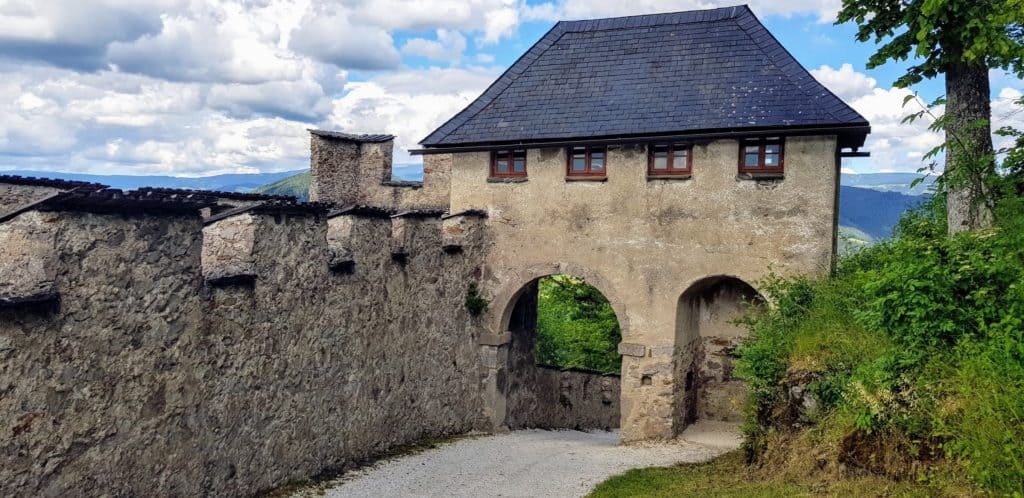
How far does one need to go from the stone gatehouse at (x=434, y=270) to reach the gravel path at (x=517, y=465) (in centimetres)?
54

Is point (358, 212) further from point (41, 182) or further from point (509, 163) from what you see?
point (509, 163)

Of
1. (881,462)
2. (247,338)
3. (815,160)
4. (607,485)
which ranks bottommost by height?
(607,485)

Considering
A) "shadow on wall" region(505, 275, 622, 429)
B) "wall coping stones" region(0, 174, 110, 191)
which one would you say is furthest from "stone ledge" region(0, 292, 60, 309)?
"shadow on wall" region(505, 275, 622, 429)

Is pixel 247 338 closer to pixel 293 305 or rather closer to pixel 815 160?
pixel 293 305

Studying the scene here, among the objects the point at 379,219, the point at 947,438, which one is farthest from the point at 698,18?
the point at 947,438

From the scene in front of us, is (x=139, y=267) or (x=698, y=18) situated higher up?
(x=698, y=18)

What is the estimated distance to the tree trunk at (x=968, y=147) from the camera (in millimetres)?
11000

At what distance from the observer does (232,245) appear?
8.98 m

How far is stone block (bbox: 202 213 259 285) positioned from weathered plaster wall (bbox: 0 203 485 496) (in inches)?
3.8

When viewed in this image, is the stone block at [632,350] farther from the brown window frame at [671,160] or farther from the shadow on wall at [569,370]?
the brown window frame at [671,160]

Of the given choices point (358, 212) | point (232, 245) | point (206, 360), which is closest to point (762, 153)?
point (358, 212)

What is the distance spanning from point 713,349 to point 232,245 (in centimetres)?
1091

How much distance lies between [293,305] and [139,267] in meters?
2.72

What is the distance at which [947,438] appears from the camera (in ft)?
24.4
